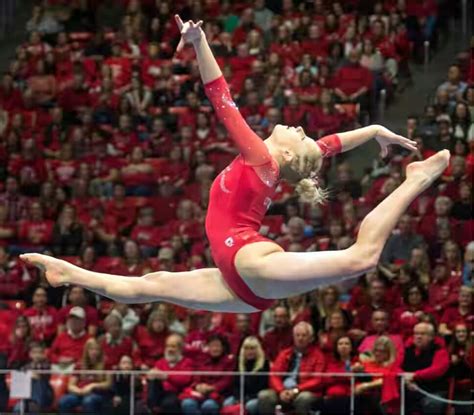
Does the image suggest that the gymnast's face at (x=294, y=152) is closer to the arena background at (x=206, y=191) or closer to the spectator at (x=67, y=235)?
the arena background at (x=206, y=191)

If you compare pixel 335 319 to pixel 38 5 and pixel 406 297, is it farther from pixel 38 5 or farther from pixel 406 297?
pixel 38 5

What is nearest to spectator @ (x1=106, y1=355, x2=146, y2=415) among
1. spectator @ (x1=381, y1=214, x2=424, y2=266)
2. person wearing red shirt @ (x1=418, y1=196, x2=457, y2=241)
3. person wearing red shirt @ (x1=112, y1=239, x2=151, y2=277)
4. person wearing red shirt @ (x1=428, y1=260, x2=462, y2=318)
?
person wearing red shirt @ (x1=112, y1=239, x2=151, y2=277)

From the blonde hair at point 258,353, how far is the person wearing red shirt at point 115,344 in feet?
3.18

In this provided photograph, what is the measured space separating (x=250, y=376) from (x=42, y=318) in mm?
2231

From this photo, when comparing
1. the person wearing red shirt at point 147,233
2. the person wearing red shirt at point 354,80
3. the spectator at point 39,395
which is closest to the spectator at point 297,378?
the spectator at point 39,395

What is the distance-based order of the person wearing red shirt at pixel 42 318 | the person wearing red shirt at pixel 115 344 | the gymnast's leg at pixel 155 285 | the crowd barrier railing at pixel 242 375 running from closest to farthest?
the gymnast's leg at pixel 155 285
the crowd barrier railing at pixel 242 375
the person wearing red shirt at pixel 115 344
the person wearing red shirt at pixel 42 318

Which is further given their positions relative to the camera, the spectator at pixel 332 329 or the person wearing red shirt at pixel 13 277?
the person wearing red shirt at pixel 13 277

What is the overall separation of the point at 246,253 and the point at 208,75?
924 millimetres

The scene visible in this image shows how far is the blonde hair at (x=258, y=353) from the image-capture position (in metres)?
10.6

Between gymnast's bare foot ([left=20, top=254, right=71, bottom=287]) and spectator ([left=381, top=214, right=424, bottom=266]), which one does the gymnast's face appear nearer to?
gymnast's bare foot ([left=20, top=254, right=71, bottom=287])

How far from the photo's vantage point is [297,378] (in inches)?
404

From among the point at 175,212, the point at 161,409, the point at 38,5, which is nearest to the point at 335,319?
the point at 161,409

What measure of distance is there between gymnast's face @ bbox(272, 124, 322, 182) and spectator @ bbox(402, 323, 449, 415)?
3.34 m

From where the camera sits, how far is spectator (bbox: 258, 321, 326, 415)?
10.1 meters
